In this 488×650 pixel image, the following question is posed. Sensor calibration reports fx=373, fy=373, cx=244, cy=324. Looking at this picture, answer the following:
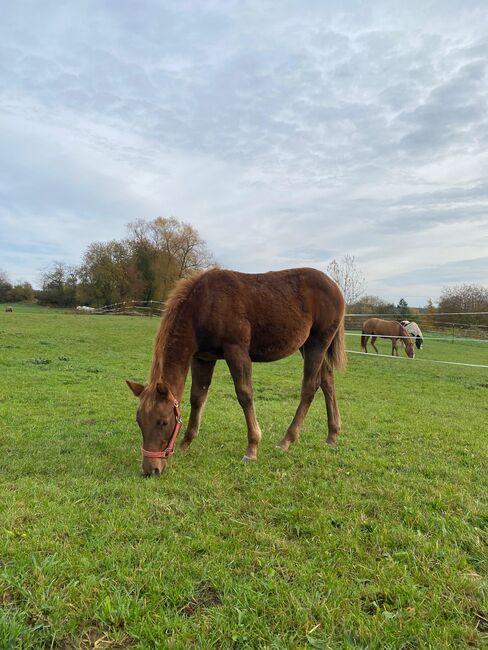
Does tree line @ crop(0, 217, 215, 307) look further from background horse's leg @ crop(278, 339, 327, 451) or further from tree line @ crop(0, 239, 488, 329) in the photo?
background horse's leg @ crop(278, 339, 327, 451)

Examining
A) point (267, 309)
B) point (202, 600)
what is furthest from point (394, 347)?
point (202, 600)

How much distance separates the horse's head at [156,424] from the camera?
3.38 metres

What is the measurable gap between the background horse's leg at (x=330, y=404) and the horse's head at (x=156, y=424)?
84.6 inches

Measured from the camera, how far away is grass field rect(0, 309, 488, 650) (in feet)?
5.62

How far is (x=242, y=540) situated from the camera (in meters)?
2.39

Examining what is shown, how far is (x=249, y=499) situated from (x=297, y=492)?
432 mm

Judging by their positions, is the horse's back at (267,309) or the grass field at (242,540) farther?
the horse's back at (267,309)

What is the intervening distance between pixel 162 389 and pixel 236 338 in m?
1.02

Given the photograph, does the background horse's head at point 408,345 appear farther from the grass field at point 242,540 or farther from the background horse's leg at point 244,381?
the background horse's leg at point 244,381

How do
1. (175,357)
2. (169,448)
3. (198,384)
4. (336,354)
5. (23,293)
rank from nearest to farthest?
(169,448), (175,357), (198,384), (336,354), (23,293)

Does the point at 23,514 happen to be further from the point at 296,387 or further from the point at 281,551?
the point at 296,387

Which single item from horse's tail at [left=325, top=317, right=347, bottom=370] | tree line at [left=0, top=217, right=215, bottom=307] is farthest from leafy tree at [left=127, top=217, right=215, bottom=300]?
horse's tail at [left=325, top=317, right=347, bottom=370]

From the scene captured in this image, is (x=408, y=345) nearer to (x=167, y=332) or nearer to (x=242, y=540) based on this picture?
(x=167, y=332)

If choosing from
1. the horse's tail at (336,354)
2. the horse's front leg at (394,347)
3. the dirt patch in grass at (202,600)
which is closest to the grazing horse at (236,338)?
the horse's tail at (336,354)
